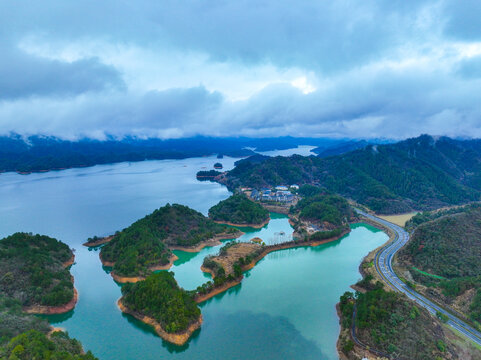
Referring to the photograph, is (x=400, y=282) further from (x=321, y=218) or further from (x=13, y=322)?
(x=13, y=322)

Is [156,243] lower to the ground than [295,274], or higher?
higher

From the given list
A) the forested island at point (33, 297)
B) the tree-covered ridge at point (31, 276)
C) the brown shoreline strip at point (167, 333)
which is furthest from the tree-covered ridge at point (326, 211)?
the tree-covered ridge at point (31, 276)

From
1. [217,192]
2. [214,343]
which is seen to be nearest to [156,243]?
[214,343]

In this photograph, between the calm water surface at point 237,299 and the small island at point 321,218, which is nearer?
the calm water surface at point 237,299

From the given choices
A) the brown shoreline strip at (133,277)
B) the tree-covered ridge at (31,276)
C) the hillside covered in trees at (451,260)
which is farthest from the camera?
the brown shoreline strip at (133,277)

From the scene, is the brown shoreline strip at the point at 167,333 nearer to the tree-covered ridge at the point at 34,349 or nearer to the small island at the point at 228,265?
the small island at the point at 228,265

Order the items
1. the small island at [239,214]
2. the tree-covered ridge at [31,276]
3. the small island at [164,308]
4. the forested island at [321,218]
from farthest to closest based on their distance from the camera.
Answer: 1. the small island at [239,214]
2. the forested island at [321,218]
3. the tree-covered ridge at [31,276]
4. the small island at [164,308]

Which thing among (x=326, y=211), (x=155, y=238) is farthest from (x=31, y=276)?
(x=326, y=211)

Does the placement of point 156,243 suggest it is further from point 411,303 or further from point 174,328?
point 411,303
